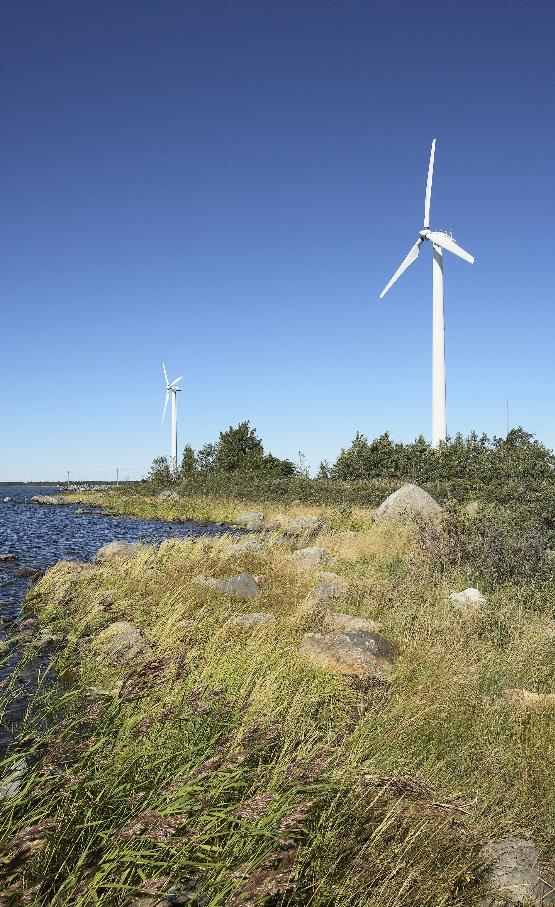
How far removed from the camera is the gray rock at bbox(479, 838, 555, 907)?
4.16 meters

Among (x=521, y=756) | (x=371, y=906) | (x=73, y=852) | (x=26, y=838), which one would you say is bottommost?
(x=521, y=756)

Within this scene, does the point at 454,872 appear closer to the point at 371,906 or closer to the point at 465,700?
the point at 371,906

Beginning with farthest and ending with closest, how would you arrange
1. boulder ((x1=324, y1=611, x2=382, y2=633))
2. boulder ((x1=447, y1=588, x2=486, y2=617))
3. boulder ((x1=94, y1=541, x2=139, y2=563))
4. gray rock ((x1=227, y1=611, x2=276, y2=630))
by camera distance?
boulder ((x1=94, y1=541, x2=139, y2=563)), boulder ((x1=447, y1=588, x2=486, y2=617)), boulder ((x1=324, y1=611, x2=382, y2=633)), gray rock ((x1=227, y1=611, x2=276, y2=630))

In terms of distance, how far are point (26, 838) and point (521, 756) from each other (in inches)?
227

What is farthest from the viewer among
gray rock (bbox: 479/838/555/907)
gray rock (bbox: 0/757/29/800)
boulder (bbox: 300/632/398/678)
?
boulder (bbox: 300/632/398/678)

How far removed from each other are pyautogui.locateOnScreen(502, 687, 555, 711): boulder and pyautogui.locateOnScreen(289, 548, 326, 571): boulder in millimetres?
8825

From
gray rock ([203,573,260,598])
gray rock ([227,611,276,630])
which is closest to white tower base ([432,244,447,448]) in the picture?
gray rock ([203,573,260,598])

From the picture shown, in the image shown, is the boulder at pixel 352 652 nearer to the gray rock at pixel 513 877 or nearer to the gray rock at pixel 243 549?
the gray rock at pixel 513 877

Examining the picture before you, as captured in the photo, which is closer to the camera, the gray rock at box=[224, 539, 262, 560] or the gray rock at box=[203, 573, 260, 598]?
the gray rock at box=[203, 573, 260, 598]

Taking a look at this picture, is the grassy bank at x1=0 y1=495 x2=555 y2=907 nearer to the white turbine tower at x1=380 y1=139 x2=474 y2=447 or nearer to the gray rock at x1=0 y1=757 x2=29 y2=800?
the gray rock at x1=0 y1=757 x2=29 y2=800

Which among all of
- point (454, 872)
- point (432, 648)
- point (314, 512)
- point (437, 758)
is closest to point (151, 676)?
point (454, 872)

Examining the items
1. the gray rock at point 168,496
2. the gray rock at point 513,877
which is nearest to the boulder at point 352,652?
the gray rock at point 513,877

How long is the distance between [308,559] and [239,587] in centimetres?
404

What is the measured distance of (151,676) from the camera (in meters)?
3.51
